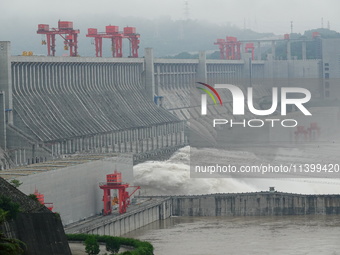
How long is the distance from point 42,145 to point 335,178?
712 inches

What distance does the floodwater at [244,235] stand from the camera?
43906 millimetres

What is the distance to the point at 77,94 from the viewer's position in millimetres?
72688

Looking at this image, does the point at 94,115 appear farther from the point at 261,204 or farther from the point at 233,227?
the point at 233,227

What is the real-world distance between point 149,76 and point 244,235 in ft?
126

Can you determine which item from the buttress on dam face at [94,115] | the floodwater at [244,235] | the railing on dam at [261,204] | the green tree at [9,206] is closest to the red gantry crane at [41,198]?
the buttress on dam face at [94,115]

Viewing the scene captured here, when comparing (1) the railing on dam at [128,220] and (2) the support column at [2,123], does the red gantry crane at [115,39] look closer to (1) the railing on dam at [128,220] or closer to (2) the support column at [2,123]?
(2) the support column at [2,123]

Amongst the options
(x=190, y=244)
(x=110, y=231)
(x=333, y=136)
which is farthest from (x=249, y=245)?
(x=333, y=136)

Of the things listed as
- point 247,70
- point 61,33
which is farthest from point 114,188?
point 247,70

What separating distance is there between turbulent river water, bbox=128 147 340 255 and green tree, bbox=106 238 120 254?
11.8ft

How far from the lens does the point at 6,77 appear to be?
6266 cm

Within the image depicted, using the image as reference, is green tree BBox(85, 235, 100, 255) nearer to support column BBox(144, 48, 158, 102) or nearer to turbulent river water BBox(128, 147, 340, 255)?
turbulent river water BBox(128, 147, 340, 255)

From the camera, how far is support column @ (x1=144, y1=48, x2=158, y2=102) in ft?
276

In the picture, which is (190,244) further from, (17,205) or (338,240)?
(17,205)

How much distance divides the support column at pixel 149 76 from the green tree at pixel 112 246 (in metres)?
43.6
